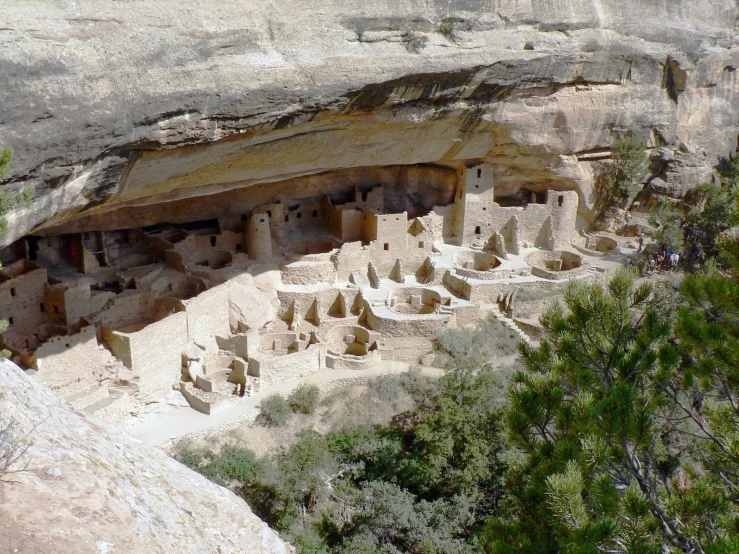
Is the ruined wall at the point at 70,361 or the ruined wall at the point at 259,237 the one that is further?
the ruined wall at the point at 259,237

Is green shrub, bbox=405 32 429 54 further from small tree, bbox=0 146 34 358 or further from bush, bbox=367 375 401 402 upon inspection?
small tree, bbox=0 146 34 358

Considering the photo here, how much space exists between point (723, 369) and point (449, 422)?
285 inches

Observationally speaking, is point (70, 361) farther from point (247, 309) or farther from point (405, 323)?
point (405, 323)

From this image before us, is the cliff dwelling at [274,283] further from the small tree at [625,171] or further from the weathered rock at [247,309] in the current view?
the small tree at [625,171]

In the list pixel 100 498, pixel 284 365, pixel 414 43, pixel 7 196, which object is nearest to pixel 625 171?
pixel 414 43

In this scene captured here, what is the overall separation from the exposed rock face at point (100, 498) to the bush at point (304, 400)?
7.26 m

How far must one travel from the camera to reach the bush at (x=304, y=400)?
14.2 meters

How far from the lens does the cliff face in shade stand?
31.4ft

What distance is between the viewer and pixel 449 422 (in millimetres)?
13070

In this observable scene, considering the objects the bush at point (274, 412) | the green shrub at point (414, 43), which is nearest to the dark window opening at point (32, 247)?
the bush at point (274, 412)

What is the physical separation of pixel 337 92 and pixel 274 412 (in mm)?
6026

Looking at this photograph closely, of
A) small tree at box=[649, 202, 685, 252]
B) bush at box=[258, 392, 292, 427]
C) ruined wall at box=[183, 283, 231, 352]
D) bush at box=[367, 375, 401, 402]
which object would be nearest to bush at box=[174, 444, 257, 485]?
bush at box=[258, 392, 292, 427]

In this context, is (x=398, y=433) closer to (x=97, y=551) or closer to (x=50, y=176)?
(x=50, y=176)

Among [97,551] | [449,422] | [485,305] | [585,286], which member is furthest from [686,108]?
[97,551]
